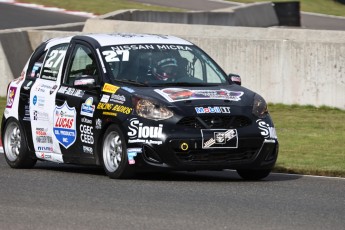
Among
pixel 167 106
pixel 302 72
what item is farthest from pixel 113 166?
pixel 302 72

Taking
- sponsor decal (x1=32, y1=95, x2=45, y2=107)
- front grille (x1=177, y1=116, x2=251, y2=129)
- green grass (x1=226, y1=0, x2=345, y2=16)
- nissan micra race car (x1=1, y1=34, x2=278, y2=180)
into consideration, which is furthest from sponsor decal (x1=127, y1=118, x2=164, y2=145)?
green grass (x1=226, y1=0, x2=345, y2=16)

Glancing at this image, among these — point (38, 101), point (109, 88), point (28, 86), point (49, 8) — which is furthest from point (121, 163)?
point (49, 8)

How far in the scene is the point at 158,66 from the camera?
12594 mm

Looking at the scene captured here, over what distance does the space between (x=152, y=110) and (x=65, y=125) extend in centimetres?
140

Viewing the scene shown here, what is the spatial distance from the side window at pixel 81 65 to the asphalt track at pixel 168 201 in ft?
3.44

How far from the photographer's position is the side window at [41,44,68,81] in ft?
43.5

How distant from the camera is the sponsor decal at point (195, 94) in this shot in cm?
1181

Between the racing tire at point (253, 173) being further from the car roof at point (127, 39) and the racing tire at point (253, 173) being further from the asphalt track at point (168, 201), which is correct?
the car roof at point (127, 39)

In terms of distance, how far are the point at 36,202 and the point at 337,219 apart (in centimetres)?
262

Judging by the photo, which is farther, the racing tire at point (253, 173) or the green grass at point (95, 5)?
the green grass at point (95, 5)

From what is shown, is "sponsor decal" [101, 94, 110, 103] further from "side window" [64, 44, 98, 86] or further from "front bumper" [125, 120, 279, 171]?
"front bumper" [125, 120, 279, 171]

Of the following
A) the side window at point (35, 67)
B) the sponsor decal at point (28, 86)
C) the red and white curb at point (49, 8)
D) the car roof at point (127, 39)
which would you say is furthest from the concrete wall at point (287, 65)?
the red and white curb at point (49, 8)

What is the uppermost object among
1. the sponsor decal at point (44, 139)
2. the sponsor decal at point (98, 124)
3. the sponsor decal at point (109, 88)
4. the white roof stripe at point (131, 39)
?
the white roof stripe at point (131, 39)

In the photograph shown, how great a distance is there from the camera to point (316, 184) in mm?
11750
